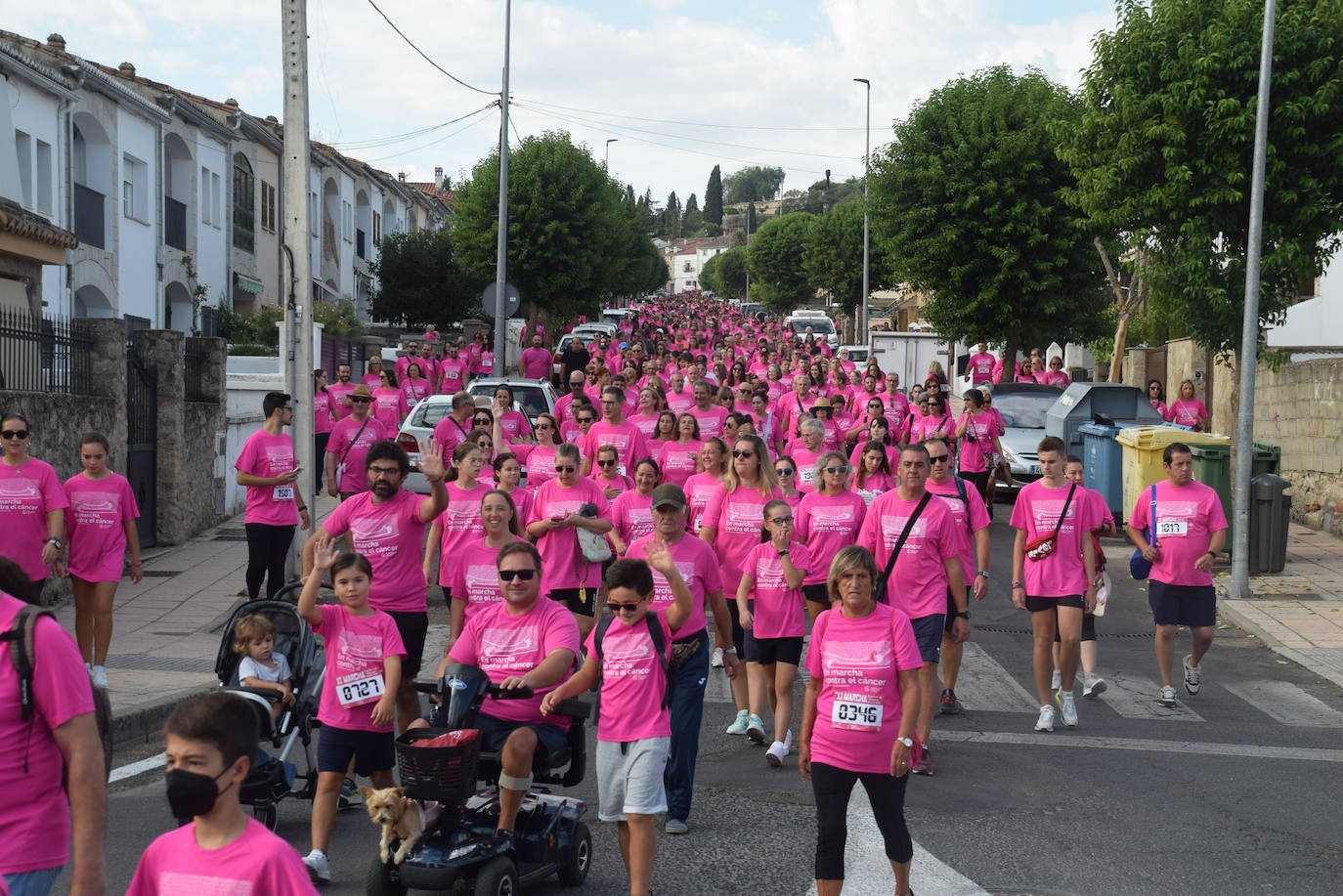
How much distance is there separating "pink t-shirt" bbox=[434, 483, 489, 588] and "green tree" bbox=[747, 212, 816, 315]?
91599 millimetres

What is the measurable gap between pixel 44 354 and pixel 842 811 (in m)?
10.5

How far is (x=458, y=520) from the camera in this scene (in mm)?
8938

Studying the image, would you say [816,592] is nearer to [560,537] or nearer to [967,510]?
[967,510]

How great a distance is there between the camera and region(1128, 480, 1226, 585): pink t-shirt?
31.9ft

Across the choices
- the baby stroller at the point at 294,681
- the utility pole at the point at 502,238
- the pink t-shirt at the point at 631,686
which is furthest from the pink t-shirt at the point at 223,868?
the utility pole at the point at 502,238


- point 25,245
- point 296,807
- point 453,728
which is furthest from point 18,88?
point 453,728

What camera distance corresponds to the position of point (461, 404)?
1311cm

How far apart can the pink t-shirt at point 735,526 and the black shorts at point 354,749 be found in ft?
9.89

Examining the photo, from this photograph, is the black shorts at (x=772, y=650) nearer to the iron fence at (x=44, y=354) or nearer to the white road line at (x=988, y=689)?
the white road line at (x=988, y=689)

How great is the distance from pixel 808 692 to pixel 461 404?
7841mm

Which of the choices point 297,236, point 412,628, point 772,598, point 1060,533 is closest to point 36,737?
point 412,628

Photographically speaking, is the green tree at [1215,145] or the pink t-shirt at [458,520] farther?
the green tree at [1215,145]

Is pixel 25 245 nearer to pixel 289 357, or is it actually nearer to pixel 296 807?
pixel 289 357

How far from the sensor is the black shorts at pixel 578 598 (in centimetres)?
914
